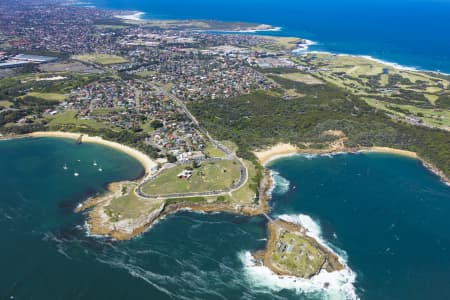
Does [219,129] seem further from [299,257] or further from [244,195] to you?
[299,257]

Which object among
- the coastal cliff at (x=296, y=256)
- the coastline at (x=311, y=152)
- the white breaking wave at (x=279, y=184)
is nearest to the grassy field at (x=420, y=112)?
the coastline at (x=311, y=152)

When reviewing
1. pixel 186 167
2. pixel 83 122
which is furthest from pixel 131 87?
pixel 186 167

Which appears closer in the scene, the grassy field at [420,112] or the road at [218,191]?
the road at [218,191]

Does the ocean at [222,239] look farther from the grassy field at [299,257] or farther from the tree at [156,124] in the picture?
the tree at [156,124]

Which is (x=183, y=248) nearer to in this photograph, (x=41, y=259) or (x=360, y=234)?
(x=41, y=259)

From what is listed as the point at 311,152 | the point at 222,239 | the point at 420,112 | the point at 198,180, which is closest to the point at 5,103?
the point at 198,180

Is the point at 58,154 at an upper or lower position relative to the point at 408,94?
lower
